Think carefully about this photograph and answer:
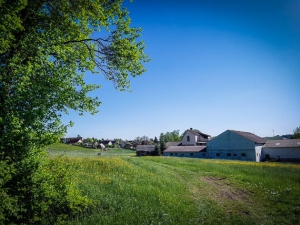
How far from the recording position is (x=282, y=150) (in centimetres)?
4916

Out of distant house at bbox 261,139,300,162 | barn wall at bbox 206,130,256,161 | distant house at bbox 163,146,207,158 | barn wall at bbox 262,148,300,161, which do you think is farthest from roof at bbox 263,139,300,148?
distant house at bbox 163,146,207,158

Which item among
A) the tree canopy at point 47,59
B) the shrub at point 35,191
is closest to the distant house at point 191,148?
the tree canopy at point 47,59

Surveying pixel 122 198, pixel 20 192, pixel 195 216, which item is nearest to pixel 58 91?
pixel 20 192

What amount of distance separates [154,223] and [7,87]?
814 cm

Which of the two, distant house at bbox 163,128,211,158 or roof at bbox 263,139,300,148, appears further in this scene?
distant house at bbox 163,128,211,158

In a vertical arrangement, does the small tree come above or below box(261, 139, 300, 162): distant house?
below

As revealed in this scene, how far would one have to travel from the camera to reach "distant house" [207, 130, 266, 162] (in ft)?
160

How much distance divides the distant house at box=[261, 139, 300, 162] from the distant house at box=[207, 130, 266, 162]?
6.87ft

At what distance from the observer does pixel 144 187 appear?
12.5 metres

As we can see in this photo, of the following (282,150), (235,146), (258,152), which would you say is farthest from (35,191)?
(282,150)

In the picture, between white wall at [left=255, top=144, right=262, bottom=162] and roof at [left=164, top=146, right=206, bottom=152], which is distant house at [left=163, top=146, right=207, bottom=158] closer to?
roof at [left=164, top=146, right=206, bottom=152]

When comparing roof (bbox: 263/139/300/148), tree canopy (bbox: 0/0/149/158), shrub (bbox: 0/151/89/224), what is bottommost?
shrub (bbox: 0/151/89/224)

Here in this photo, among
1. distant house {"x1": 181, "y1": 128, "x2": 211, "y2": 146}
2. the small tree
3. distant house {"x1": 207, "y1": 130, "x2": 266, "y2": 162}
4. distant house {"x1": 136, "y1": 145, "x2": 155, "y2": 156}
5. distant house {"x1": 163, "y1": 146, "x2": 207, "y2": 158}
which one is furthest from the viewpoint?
distant house {"x1": 136, "y1": 145, "x2": 155, "y2": 156}

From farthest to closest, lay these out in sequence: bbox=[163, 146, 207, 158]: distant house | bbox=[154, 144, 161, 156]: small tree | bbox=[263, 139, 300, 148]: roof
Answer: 1. bbox=[154, 144, 161, 156]: small tree
2. bbox=[163, 146, 207, 158]: distant house
3. bbox=[263, 139, 300, 148]: roof
